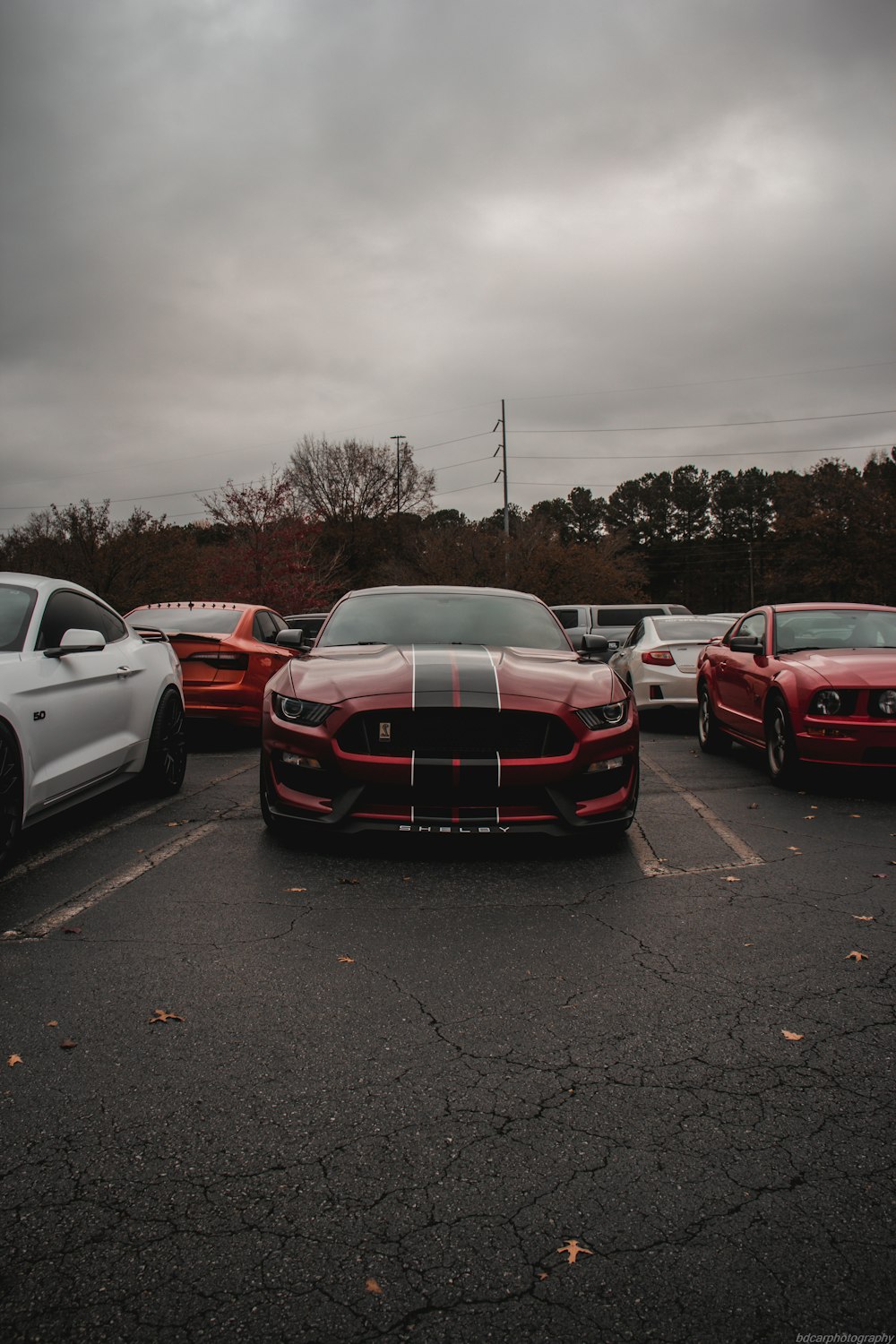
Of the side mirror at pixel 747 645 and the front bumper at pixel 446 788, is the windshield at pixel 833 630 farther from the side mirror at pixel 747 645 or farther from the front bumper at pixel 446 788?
the front bumper at pixel 446 788

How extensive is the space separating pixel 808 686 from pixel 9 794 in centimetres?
564

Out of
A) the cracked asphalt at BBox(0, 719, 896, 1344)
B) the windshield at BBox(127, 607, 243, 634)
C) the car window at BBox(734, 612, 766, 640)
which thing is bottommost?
the cracked asphalt at BBox(0, 719, 896, 1344)

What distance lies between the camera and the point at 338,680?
549cm

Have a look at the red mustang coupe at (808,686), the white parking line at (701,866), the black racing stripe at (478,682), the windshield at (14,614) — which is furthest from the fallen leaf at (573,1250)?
the red mustang coupe at (808,686)

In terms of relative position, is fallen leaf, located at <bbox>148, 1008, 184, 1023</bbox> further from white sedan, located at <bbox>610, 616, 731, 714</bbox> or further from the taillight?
white sedan, located at <bbox>610, 616, 731, 714</bbox>

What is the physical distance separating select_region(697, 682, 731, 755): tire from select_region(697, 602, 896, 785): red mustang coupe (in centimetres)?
2

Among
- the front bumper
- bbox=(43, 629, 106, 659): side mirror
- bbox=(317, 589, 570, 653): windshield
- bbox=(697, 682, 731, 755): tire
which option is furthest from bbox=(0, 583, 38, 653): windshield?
bbox=(697, 682, 731, 755): tire

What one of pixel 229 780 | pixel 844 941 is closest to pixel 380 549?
pixel 229 780

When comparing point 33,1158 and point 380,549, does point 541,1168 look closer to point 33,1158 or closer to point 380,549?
point 33,1158

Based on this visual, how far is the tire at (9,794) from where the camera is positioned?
4.79 m

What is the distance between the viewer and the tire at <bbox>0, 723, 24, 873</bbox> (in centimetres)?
479

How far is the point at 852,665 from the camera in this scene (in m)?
7.56

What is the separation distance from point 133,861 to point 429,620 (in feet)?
8.42

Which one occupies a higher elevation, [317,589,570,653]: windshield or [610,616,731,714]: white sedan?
[317,589,570,653]: windshield
